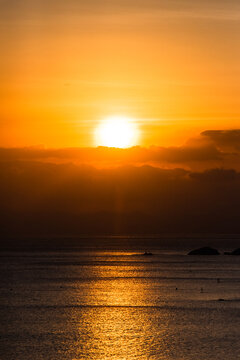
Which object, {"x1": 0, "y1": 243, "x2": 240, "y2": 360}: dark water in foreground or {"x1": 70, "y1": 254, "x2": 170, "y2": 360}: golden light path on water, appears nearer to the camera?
{"x1": 70, "y1": 254, "x2": 170, "y2": 360}: golden light path on water

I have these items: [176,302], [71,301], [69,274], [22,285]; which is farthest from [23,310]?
[69,274]

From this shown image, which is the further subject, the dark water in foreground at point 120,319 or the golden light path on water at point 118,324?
the dark water in foreground at point 120,319

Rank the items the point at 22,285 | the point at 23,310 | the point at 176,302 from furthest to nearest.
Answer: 1. the point at 22,285
2. the point at 176,302
3. the point at 23,310

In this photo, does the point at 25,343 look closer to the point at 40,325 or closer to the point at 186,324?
the point at 40,325

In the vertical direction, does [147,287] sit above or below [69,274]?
below

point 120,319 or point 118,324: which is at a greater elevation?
point 120,319

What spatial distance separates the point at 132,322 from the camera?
69562 mm

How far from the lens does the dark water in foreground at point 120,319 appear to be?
54.3 metres

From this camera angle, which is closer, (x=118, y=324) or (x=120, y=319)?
(x=118, y=324)

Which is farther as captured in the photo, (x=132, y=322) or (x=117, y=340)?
(x=132, y=322)

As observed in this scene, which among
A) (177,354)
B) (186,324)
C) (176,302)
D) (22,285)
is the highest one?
(22,285)

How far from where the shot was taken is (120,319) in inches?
2815

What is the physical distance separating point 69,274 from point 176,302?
5953 centimetres

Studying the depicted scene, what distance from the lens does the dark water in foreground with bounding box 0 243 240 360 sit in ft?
178
